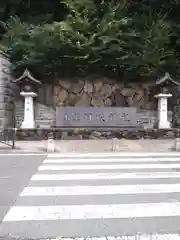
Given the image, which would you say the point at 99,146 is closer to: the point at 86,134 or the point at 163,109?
the point at 86,134

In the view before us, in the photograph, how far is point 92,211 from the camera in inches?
234

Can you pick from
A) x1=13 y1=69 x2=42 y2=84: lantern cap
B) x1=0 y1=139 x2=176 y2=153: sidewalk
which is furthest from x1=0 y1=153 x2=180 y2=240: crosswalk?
x1=13 y1=69 x2=42 y2=84: lantern cap

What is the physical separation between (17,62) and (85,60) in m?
3.87

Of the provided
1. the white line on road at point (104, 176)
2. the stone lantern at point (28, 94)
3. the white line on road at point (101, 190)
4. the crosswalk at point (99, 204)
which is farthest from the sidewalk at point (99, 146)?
the white line on road at point (101, 190)

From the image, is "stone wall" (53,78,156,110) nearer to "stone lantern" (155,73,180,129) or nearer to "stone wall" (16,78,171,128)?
"stone wall" (16,78,171,128)

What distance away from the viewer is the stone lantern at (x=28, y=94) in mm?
19806

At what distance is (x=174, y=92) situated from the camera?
72.5ft

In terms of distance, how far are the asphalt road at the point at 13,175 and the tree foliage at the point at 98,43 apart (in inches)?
344

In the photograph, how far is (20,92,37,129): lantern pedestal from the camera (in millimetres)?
19672

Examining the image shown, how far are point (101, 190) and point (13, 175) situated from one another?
268 cm

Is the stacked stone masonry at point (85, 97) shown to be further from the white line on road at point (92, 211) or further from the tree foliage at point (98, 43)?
the white line on road at point (92, 211)

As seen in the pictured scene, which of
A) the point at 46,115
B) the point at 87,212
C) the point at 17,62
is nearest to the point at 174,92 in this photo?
the point at 46,115

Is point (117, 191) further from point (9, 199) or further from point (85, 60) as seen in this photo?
point (85, 60)

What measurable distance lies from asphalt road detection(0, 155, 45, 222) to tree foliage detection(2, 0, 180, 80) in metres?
8.74
